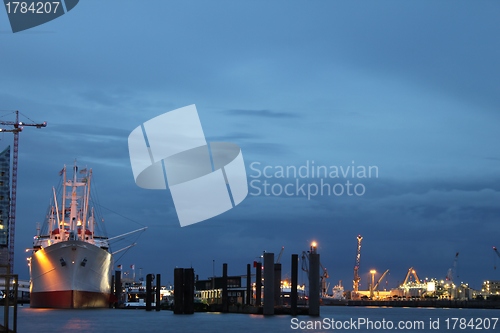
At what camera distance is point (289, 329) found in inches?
A: 2837

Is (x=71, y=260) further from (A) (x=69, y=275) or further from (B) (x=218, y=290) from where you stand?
(B) (x=218, y=290)

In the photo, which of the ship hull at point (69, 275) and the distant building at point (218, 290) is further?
the distant building at point (218, 290)

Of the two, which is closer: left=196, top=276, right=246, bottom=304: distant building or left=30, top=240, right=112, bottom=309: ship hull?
left=30, top=240, right=112, bottom=309: ship hull

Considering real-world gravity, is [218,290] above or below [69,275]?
below

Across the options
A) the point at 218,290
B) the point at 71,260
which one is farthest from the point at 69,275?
the point at 218,290

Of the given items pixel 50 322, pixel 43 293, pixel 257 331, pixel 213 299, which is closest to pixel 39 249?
pixel 43 293

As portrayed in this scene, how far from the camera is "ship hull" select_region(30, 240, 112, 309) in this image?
111000 millimetres

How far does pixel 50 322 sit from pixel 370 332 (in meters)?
29.9

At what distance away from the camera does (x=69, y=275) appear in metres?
111

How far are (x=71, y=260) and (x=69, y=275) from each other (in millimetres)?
1995

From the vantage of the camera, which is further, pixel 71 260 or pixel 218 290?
pixel 218 290

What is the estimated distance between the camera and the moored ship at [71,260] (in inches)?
4385

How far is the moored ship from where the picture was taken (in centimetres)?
11138

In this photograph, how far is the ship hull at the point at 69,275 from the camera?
111 metres
